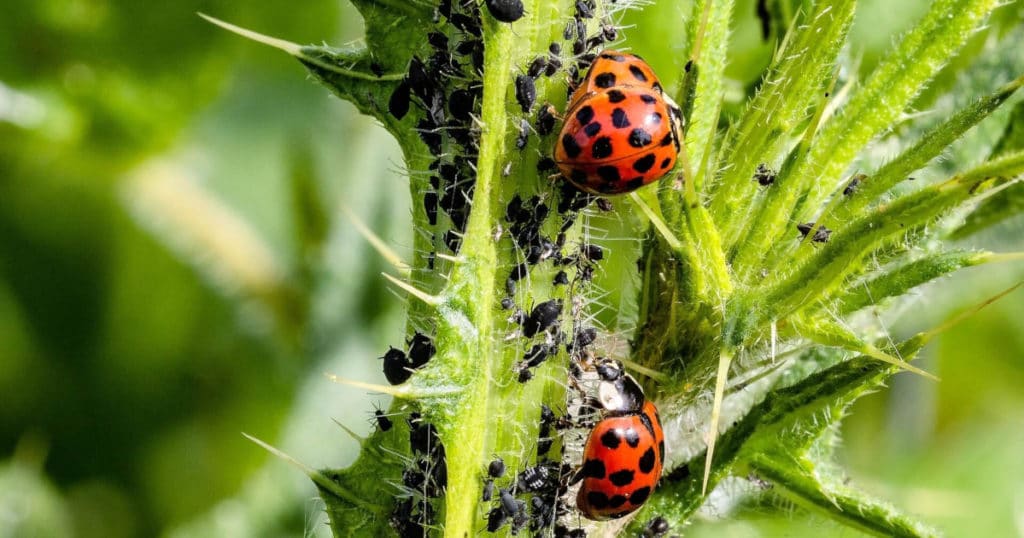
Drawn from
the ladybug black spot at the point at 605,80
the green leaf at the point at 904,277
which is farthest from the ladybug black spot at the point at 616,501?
the ladybug black spot at the point at 605,80

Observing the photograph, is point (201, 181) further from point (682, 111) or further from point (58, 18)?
point (682, 111)

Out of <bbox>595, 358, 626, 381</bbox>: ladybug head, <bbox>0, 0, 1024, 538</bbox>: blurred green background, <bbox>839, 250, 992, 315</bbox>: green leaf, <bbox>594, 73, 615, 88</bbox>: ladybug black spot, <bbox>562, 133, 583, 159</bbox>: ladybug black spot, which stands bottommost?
<bbox>0, 0, 1024, 538</bbox>: blurred green background

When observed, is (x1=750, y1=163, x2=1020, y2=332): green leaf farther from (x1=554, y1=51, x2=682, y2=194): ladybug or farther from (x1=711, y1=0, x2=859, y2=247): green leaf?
(x1=554, y1=51, x2=682, y2=194): ladybug

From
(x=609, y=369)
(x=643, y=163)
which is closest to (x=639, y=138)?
(x=643, y=163)

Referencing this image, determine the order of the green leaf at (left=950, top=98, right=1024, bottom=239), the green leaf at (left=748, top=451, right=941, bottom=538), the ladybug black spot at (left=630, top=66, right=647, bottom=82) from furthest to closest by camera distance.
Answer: the green leaf at (left=950, top=98, right=1024, bottom=239) < the ladybug black spot at (left=630, top=66, right=647, bottom=82) < the green leaf at (left=748, top=451, right=941, bottom=538)

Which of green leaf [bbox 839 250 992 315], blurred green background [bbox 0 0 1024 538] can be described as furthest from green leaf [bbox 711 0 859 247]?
blurred green background [bbox 0 0 1024 538]

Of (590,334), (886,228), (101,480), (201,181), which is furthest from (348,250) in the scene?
(886,228)

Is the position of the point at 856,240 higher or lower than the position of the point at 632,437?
higher

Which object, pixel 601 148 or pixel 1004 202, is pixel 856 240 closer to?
pixel 601 148
